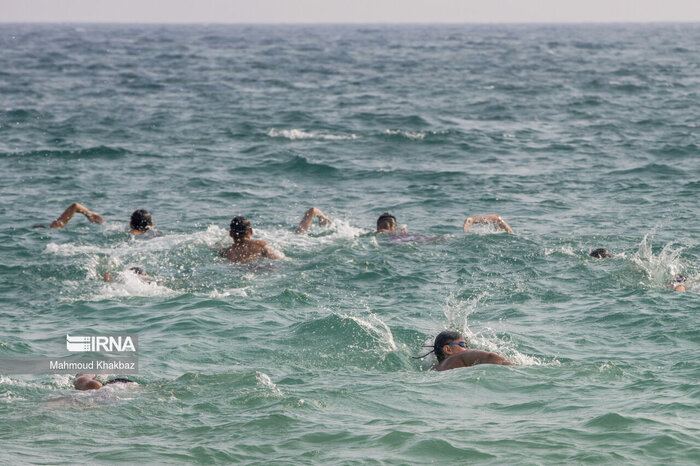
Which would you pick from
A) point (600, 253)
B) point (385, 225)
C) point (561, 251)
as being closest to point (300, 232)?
point (385, 225)

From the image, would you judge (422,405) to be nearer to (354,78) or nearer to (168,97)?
(168,97)

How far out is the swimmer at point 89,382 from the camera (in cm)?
968

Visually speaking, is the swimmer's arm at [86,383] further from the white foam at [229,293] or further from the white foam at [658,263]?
the white foam at [658,263]

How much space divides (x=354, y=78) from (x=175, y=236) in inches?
1332

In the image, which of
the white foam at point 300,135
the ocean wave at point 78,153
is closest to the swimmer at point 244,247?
the ocean wave at point 78,153

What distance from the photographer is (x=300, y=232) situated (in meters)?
17.2

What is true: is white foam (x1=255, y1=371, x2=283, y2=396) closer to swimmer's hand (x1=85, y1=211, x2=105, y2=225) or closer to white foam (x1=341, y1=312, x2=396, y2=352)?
white foam (x1=341, y1=312, x2=396, y2=352)

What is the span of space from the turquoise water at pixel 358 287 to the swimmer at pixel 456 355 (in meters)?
0.16

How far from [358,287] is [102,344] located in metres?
4.14

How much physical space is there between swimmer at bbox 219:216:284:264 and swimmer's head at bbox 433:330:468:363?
5.42m

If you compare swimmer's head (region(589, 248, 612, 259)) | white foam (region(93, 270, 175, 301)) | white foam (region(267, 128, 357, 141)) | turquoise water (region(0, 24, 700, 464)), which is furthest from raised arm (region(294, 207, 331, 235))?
white foam (region(267, 128, 357, 141))

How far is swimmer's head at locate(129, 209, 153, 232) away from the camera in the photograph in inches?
675

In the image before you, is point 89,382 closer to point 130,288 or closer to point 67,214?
point 130,288

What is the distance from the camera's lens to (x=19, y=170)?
24.0 meters
